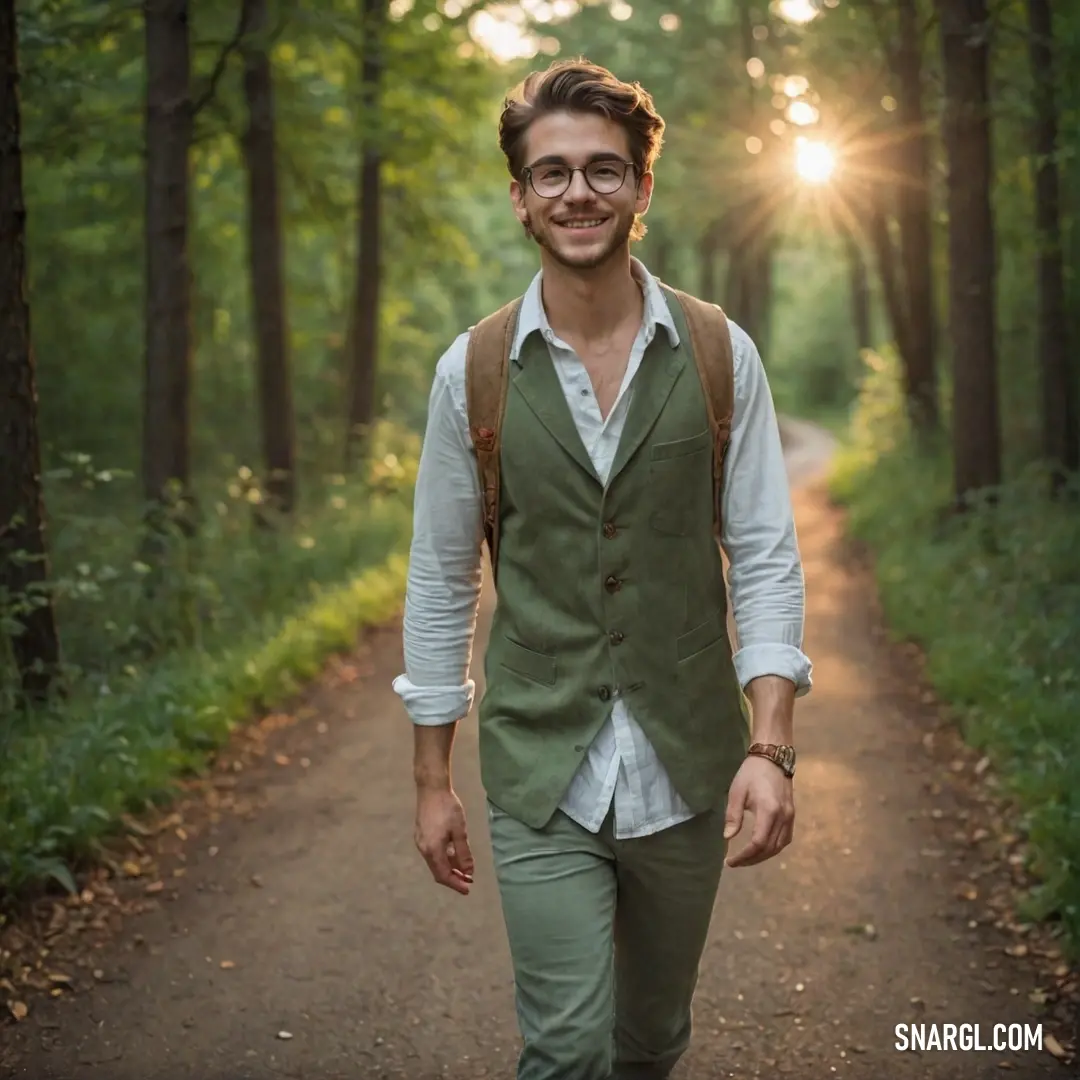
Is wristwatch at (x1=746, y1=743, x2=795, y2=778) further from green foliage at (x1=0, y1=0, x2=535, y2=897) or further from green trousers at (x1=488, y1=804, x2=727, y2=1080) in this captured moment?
green foliage at (x1=0, y1=0, x2=535, y2=897)

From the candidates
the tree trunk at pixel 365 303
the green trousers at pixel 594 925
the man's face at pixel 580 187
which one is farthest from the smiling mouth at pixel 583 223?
the tree trunk at pixel 365 303

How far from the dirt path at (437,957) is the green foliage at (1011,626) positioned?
1.26 feet

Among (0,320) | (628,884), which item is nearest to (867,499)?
(0,320)

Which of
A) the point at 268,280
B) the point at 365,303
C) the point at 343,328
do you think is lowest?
the point at 268,280

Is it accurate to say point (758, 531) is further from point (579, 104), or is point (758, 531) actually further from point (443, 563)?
point (579, 104)

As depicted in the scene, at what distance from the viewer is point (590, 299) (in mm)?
2980

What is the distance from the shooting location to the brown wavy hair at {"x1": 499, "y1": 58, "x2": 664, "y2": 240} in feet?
9.52

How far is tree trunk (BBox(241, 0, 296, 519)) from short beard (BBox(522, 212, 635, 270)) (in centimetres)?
930

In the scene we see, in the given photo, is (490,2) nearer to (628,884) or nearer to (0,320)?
(0,320)

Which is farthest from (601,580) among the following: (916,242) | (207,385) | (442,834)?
(207,385)

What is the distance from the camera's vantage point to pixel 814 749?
7.81m

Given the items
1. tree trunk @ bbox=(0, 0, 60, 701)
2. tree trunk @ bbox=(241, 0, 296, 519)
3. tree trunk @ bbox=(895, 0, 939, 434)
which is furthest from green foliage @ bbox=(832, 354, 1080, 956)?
tree trunk @ bbox=(241, 0, 296, 519)

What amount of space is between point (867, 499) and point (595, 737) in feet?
45.5

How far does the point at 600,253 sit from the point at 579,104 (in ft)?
1.02
